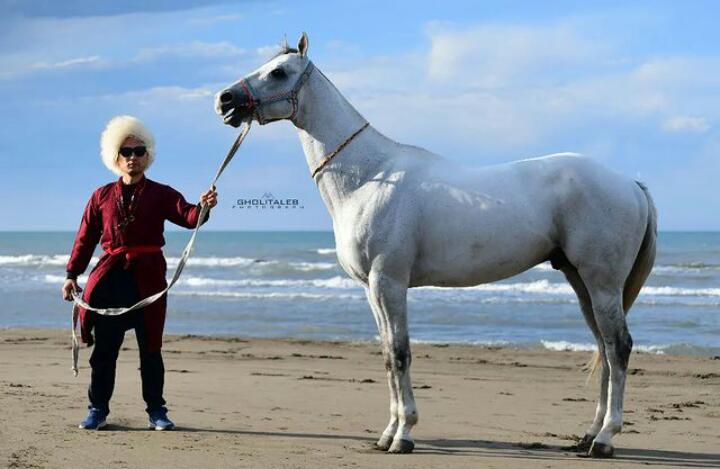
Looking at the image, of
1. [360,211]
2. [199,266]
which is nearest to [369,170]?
[360,211]

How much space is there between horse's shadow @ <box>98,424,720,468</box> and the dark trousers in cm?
21

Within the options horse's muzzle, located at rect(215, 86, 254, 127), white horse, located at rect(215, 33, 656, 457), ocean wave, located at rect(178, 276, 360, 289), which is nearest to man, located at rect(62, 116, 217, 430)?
horse's muzzle, located at rect(215, 86, 254, 127)

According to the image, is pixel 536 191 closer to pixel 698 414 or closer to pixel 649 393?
pixel 698 414

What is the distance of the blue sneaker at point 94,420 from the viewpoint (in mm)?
5625

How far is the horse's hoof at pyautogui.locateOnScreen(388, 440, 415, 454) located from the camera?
4.96 m

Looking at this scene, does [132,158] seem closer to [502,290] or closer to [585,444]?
[585,444]

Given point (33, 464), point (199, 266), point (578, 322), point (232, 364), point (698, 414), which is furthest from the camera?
point (199, 266)

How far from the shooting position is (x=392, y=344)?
494 cm

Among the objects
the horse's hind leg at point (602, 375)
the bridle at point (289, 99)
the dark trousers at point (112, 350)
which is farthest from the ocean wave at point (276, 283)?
the bridle at point (289, 99)

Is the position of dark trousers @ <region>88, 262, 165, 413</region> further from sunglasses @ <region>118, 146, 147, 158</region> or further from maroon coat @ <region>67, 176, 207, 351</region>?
sunglasses @ <region>118, 146, 147, 158</region>

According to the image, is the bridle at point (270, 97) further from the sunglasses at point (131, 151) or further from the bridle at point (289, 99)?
the sunglasses at point (131, 151)

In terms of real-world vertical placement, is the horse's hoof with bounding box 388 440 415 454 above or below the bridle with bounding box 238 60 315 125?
below

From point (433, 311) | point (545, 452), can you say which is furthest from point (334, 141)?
point (433, 311)

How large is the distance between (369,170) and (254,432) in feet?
5.75
